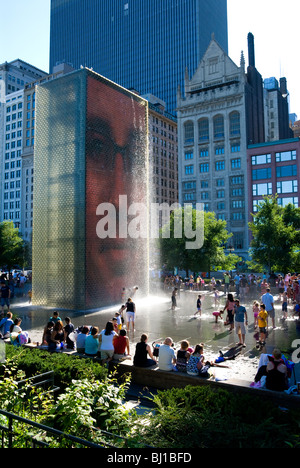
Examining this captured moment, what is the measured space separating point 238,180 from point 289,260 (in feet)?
136

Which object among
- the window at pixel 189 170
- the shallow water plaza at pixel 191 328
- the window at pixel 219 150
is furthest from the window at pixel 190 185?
the shallow water plaza at pixel 191 328

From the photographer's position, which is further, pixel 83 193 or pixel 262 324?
pixel 83 193

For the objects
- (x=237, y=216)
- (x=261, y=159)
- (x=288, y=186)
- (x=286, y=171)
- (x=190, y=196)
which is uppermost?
(x=261, y=159)

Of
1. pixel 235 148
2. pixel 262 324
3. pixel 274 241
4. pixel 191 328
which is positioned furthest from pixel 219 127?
pixel 262 324

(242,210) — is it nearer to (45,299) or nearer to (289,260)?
(289,260)

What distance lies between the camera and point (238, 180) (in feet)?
240

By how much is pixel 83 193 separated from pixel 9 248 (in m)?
27.7

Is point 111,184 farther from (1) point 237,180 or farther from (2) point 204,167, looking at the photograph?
(2) point 204,167

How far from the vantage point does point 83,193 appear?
21891mm

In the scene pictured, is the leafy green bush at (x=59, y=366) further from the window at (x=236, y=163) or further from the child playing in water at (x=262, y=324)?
the window at (x=236, y=163)

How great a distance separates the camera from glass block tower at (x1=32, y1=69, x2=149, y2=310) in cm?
2198

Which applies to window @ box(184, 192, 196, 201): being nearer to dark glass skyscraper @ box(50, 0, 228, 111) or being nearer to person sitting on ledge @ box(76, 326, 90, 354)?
dark glass skyscraper @ box(50, 0, 228, 111)

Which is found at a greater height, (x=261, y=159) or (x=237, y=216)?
(x=261, y=159)

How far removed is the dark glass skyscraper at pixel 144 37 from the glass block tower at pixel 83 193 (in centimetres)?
11009
